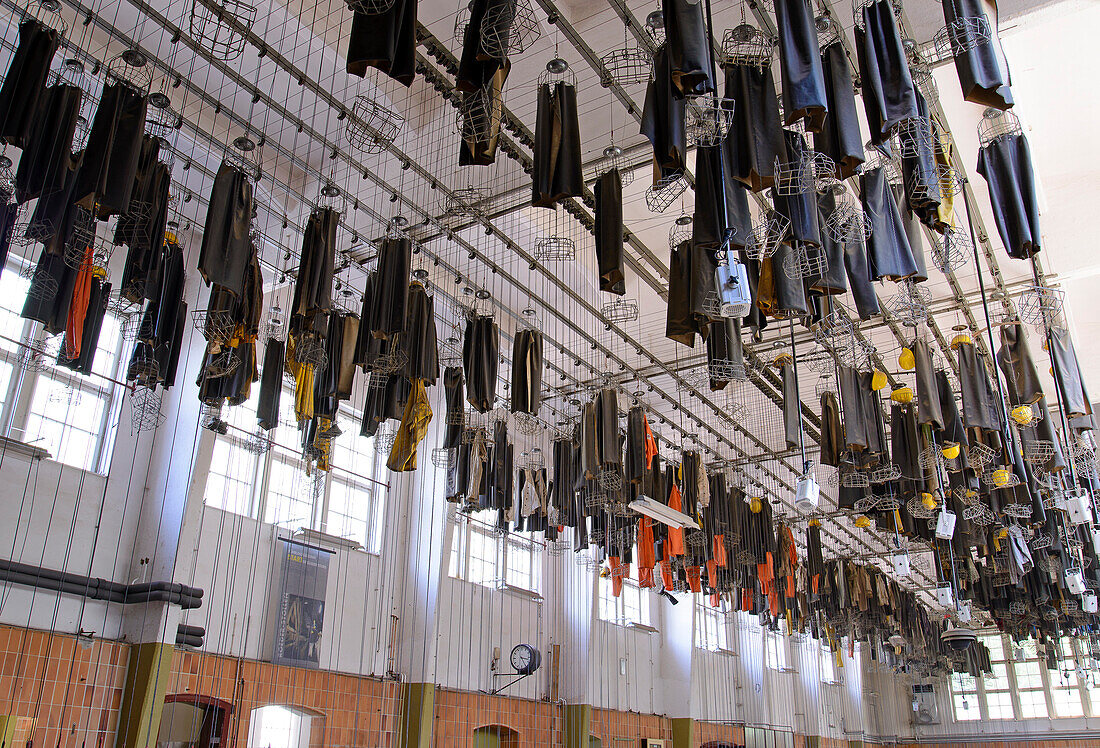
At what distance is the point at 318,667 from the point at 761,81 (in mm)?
9406

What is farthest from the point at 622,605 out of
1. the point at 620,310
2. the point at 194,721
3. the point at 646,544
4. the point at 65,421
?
the point at 65,421

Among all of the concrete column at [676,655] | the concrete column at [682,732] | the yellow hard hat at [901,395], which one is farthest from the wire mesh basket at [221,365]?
the concrete column at [682,732]

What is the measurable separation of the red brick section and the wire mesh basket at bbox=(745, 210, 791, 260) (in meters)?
7.64

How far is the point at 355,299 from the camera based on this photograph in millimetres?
12398

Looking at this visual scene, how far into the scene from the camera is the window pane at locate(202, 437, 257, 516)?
10445 mm

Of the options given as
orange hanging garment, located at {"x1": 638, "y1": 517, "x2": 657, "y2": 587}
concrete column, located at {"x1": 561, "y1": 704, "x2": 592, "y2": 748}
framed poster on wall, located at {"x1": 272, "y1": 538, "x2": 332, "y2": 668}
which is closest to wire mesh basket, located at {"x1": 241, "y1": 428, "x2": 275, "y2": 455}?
framed poster on wall, located at {"x1": 272, "y1": 538, "x2": 332, "y2": 668}

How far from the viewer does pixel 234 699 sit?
9773 mm

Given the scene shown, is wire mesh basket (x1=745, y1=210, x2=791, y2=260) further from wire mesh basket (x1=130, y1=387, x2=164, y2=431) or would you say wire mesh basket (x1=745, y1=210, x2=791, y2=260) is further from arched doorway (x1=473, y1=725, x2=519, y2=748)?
arched doorway (x1=473, y1=725, x2=519, y2=748)

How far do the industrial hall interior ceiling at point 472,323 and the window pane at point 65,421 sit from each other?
0.04 metres

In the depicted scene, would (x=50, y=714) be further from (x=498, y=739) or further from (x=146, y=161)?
(x=498, y=739)

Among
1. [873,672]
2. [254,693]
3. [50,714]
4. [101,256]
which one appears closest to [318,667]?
[254,693]

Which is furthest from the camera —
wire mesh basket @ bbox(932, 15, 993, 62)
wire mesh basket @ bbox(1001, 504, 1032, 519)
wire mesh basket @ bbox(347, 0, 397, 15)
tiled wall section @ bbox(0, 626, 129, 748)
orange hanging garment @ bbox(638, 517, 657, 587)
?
orange hanging garment @ bbox(638, 517, 657, 587)

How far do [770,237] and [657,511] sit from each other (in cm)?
481

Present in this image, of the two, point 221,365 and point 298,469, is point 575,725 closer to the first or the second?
point 298,469
